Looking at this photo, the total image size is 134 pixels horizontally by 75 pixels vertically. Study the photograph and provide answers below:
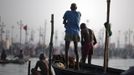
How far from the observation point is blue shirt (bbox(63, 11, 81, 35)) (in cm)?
1542

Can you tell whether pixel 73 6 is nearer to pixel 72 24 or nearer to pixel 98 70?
pixel 72 24

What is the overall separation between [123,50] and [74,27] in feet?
480

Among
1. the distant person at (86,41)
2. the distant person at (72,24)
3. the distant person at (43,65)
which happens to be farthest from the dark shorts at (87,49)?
the distant person at (72,24)

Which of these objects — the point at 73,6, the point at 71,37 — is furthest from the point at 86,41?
the point at 73,6

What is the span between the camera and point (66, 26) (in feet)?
51.3

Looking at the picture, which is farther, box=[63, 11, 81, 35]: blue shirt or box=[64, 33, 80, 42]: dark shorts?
box=[64, 33, 80, 42]: dark shorts

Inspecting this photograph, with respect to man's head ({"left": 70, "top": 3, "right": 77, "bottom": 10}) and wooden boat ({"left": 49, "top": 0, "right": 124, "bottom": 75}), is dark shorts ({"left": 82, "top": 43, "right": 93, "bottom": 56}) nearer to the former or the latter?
wooden boat ({"left": 49, "top": 0, "right": 124, "bottom": 75})

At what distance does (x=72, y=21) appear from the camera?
15469mm

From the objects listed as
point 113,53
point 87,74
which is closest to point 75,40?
point 87,74

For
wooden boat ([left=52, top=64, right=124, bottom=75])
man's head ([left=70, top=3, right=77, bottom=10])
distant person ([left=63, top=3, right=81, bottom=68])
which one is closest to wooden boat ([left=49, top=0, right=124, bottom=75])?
wooden boat ([left=52, top=64, right=124, bottom=75])

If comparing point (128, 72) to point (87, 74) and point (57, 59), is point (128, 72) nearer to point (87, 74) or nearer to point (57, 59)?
point (87, 74)

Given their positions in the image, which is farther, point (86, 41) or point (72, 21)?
point (86, 41)

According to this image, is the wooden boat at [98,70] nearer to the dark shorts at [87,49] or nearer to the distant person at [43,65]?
the dark shorts at [87,49]

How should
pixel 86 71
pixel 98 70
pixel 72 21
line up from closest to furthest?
pixel 86 71
pixel 72 21
pixel 98 70
